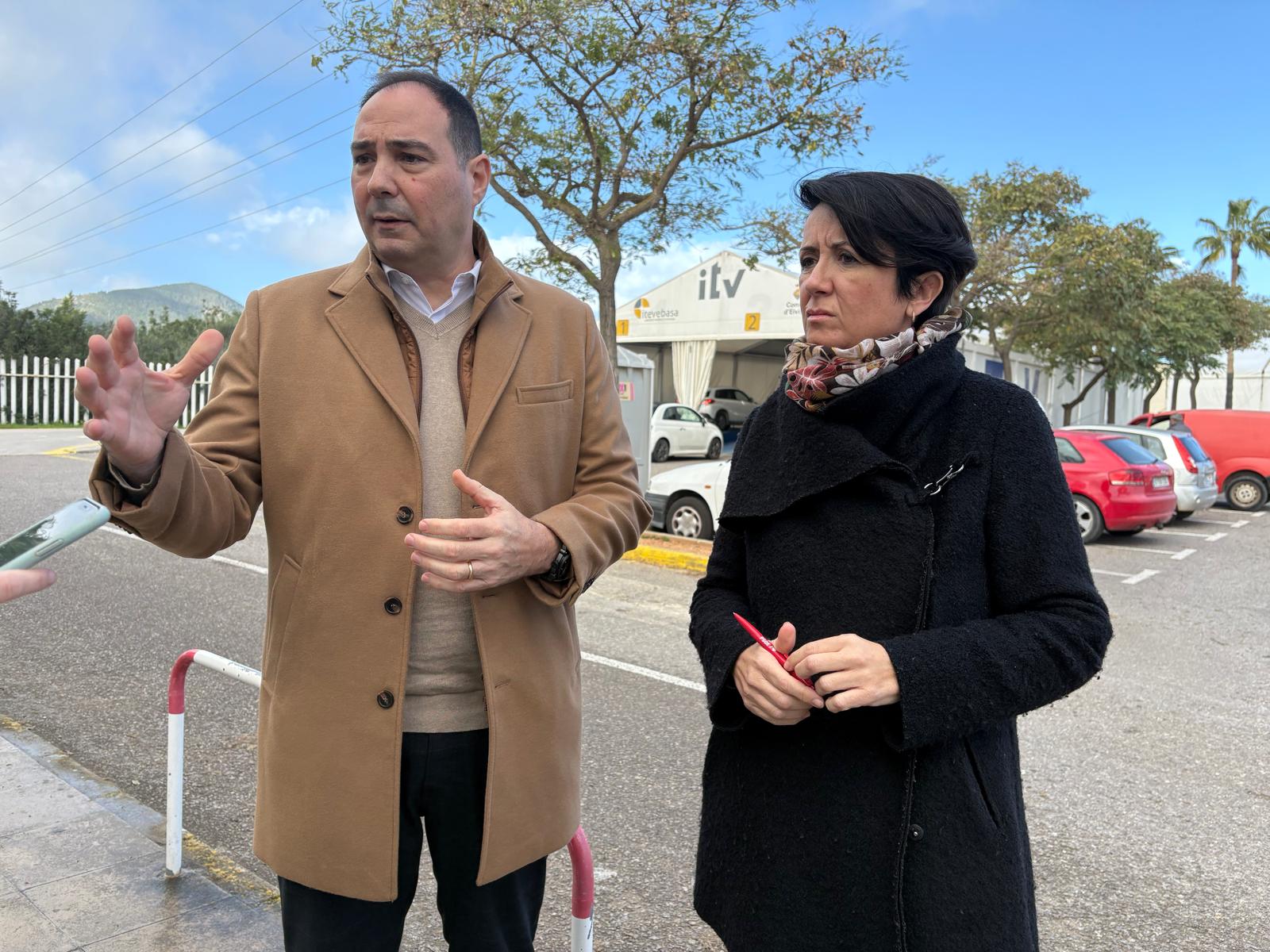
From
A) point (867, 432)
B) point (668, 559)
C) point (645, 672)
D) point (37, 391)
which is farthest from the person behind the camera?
point (37, 391)

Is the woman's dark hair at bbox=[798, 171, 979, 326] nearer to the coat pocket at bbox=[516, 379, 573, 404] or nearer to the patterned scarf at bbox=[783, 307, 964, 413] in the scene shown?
the patterned scarf at bbox=[783, 307, 964, 413]

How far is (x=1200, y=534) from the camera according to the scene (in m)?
14.8

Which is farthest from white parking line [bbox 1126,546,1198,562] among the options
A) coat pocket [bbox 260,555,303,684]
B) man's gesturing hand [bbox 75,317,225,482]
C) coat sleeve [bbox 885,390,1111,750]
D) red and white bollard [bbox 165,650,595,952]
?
man's gesturing hand [bbox 75,317,225,482]

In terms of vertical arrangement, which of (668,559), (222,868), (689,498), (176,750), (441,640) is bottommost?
(222,868)

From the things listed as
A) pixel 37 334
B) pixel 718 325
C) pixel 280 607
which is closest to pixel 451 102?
pixel 280 607

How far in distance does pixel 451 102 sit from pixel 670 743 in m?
3.65

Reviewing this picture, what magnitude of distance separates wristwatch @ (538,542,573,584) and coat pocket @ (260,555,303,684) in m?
0.49

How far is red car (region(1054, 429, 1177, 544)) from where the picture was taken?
12.6 m

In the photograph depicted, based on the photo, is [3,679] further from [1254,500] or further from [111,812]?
[1254,500]

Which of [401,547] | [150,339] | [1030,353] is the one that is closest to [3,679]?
[401,547]

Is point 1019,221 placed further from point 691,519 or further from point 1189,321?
point 691,519

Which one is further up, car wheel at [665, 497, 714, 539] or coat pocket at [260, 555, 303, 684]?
coat pocket at [260, 555, 303, 684]

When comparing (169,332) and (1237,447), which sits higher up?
(169,332)

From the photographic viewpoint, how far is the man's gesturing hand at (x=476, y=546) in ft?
5.60
